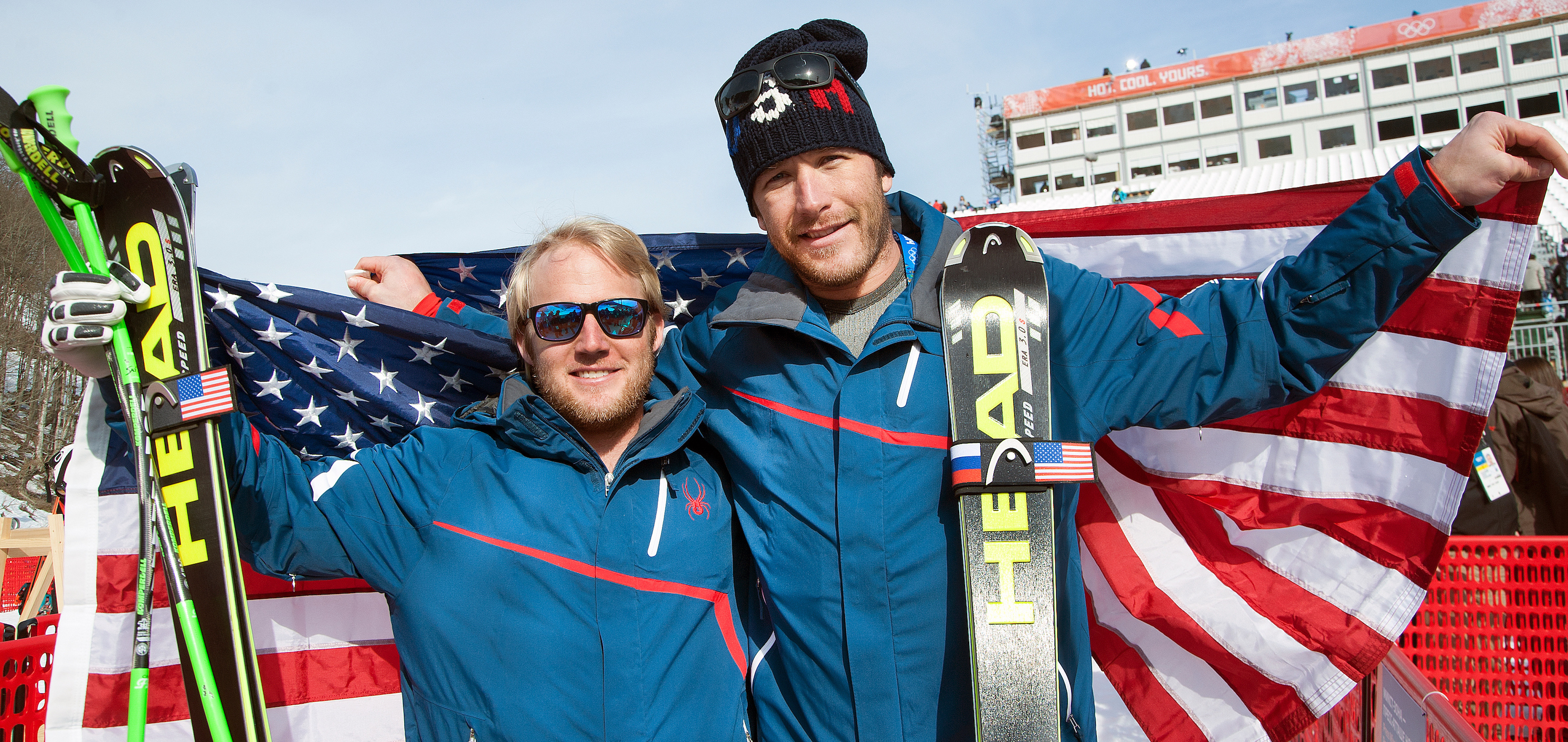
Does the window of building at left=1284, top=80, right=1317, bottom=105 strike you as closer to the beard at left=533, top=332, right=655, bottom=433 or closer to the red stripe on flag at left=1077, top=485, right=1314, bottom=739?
the red stripe on flag at left=1077, top=485, right=1314, bottom=739

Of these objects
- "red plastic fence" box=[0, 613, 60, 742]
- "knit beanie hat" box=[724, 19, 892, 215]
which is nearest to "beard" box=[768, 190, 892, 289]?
"knit beanie hat" box=[724, 19, 892, 215]

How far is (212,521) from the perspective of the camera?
2.15m

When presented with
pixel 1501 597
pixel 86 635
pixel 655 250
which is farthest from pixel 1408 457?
pixel 86 635

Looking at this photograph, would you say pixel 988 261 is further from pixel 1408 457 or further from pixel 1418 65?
pixel 1418 65

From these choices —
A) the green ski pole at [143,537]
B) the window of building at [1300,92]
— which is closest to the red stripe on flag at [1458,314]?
the green ski pole at [143,537]

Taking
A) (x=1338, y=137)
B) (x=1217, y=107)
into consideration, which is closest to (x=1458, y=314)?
(x=1338, y=137)

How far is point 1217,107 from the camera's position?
57.2m

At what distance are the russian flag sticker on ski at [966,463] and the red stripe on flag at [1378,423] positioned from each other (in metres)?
1.04

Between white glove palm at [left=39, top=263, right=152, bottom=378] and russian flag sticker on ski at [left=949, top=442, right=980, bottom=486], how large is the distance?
6.76 ft

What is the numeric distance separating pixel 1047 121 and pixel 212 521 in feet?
219

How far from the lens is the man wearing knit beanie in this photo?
6.82 feet

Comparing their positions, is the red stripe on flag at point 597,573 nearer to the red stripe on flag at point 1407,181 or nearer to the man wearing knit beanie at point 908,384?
the man wearing knit beanie at point 908,384

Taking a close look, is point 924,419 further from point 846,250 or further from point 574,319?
point 574,319

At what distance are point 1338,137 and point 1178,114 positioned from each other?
952cm
